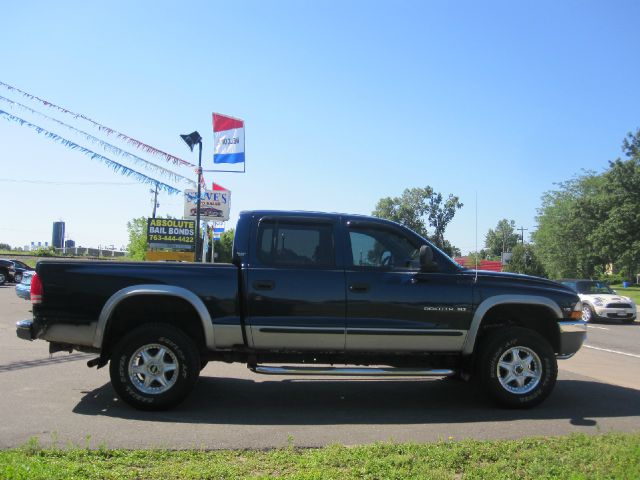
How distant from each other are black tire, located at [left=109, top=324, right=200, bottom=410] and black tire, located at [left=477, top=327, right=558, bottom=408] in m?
3.07

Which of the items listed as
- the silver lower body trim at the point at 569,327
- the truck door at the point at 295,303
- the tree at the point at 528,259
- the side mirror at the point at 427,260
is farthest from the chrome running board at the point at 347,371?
the tree at the point at 528,259

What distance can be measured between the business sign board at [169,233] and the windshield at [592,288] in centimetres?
2026

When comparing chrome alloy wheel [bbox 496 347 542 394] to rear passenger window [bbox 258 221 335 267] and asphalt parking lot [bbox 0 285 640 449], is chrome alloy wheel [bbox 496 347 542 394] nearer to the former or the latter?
asphalt parking lot [bbox 0 285 640 449]

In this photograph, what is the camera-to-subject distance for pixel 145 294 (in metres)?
5.66

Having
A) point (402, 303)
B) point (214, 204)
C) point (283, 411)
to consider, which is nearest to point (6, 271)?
point (214, 204)

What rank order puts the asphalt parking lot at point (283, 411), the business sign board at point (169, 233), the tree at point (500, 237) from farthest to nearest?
1. the tree at point (500, 237)
2. the business sign board at point (169, 233)
3. the asphalt parking lot at point (283, 411)

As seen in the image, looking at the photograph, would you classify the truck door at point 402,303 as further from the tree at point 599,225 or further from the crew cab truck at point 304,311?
the tree at point 599,225

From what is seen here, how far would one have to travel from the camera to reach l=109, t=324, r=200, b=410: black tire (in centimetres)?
557

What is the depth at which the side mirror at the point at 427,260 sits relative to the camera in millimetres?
5723

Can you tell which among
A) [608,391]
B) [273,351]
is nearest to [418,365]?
[273,351]

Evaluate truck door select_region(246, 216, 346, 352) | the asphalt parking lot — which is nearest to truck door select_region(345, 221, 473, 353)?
truck door select_region(246, 216, 346, 352)

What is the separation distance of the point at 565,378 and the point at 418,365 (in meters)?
3.04

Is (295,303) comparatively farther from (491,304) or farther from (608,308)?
(608,308)

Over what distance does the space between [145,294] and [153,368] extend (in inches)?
29.7
